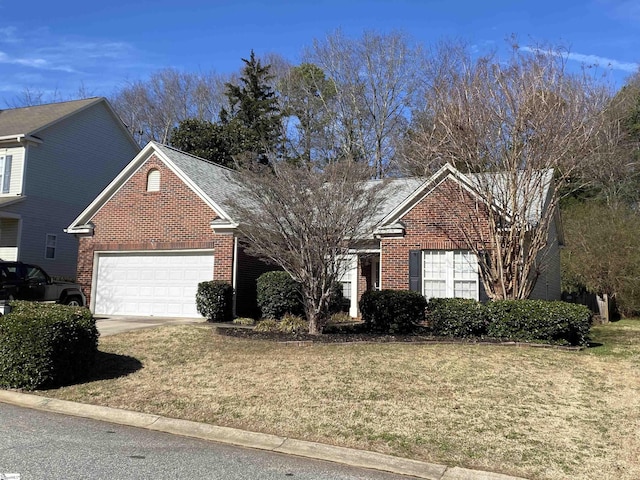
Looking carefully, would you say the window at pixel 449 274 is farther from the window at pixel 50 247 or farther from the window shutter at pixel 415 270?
the window at pixel 50 247

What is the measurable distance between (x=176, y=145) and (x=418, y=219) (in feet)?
71.7

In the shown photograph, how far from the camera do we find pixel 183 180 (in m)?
17.8

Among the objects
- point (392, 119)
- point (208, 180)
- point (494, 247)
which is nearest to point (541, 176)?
point (494, 247)

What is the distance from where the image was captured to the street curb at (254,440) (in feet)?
18.7

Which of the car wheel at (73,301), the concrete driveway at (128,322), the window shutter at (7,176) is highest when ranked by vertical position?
the window shutter at (7,176)

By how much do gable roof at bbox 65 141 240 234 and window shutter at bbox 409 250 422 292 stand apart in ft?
18.0

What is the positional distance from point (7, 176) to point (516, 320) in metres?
21.1

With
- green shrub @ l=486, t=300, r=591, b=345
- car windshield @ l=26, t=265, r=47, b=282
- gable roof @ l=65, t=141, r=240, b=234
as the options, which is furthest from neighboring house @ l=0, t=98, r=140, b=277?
green shrub @ l=486, t=300, r=591, b=345

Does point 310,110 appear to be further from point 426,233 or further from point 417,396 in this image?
point 417,396

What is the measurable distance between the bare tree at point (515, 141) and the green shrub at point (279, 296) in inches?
196

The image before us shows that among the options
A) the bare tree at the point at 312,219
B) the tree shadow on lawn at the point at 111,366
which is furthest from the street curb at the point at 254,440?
the bare tree at the point at 312,219

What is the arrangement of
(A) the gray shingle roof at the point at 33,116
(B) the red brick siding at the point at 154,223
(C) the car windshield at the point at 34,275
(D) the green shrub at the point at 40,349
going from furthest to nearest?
(A) the gray shingle roof at the point at 33,116 < (B) the red brick siding at the point at 154,223 < (C) the car windshield at the point at 34,275 < (D) the green shrub at the point at 40,349

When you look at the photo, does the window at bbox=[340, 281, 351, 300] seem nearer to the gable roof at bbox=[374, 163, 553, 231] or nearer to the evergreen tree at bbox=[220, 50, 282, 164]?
the gable roof at bbox=[374, 163, 553, 231]

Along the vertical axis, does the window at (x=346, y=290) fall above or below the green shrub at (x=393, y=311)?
above
